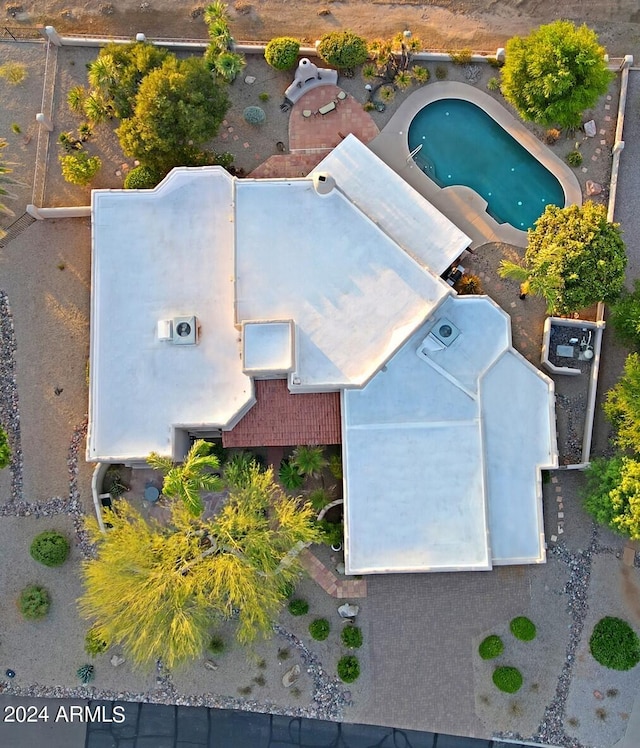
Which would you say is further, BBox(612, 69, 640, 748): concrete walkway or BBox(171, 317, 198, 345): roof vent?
BBox(612, 69, 640, 748): concrete walkway

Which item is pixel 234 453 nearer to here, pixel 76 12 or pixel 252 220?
pixel 252 220

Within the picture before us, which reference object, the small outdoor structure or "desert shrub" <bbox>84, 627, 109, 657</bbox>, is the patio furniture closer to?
the small outdoor structure

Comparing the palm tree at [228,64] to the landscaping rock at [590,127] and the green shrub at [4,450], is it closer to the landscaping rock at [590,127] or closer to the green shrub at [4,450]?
the landscaping rock at [590,127]

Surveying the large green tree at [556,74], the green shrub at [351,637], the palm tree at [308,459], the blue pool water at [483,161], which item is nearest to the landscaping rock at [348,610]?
the green shrub at [351,637]

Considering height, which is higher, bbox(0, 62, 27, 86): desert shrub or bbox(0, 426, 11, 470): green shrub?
bbox(0, 62, 27, 86): desert shrub

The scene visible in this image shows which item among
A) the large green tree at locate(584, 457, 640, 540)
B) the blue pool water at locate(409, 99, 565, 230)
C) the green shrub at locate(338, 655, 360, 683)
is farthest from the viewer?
the blue pool water at locate(409, 99, 565, 230)

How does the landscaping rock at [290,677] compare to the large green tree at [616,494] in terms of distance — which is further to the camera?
the landscaping rock at [290,677]

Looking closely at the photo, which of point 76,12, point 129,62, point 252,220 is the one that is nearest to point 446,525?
point 252,220

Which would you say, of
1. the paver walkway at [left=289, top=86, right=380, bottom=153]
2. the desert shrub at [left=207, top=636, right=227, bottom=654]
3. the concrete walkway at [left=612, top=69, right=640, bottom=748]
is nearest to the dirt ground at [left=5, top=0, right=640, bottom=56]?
the paver walkway at [left=289, top=86, right=380, bottom=153]
